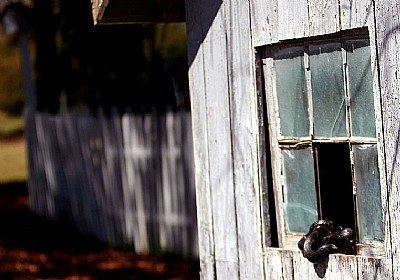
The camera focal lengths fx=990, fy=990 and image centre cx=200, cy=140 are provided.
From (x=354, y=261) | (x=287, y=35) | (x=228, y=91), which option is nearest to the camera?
(x=354, y=261)

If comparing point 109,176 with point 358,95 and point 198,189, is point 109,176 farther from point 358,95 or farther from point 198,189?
point 358,95

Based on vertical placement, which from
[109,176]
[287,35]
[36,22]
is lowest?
[109,176]

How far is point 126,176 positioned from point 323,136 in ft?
24.8

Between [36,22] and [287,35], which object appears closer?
[287,35]

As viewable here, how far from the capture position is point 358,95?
14.6ft

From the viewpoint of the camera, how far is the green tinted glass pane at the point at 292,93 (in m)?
4.78

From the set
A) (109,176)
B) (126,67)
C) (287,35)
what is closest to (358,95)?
(287,35)

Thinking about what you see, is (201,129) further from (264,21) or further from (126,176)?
(126,176)

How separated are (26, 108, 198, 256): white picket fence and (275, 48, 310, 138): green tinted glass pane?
6.09 m

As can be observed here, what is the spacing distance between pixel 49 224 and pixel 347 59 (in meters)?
10.6

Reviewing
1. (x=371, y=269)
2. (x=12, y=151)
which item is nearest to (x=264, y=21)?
(x=371, y=269)

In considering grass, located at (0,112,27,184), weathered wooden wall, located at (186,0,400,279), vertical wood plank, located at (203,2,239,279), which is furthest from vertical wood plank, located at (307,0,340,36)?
grass, located at (0,112,27,184)

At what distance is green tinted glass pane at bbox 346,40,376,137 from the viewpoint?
4.36 meters

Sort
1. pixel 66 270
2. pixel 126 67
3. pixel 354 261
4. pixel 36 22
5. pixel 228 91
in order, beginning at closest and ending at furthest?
pixel 354 261
pixel 228 91
pixel 66 270
pixel 126 67
pixel 36 22
